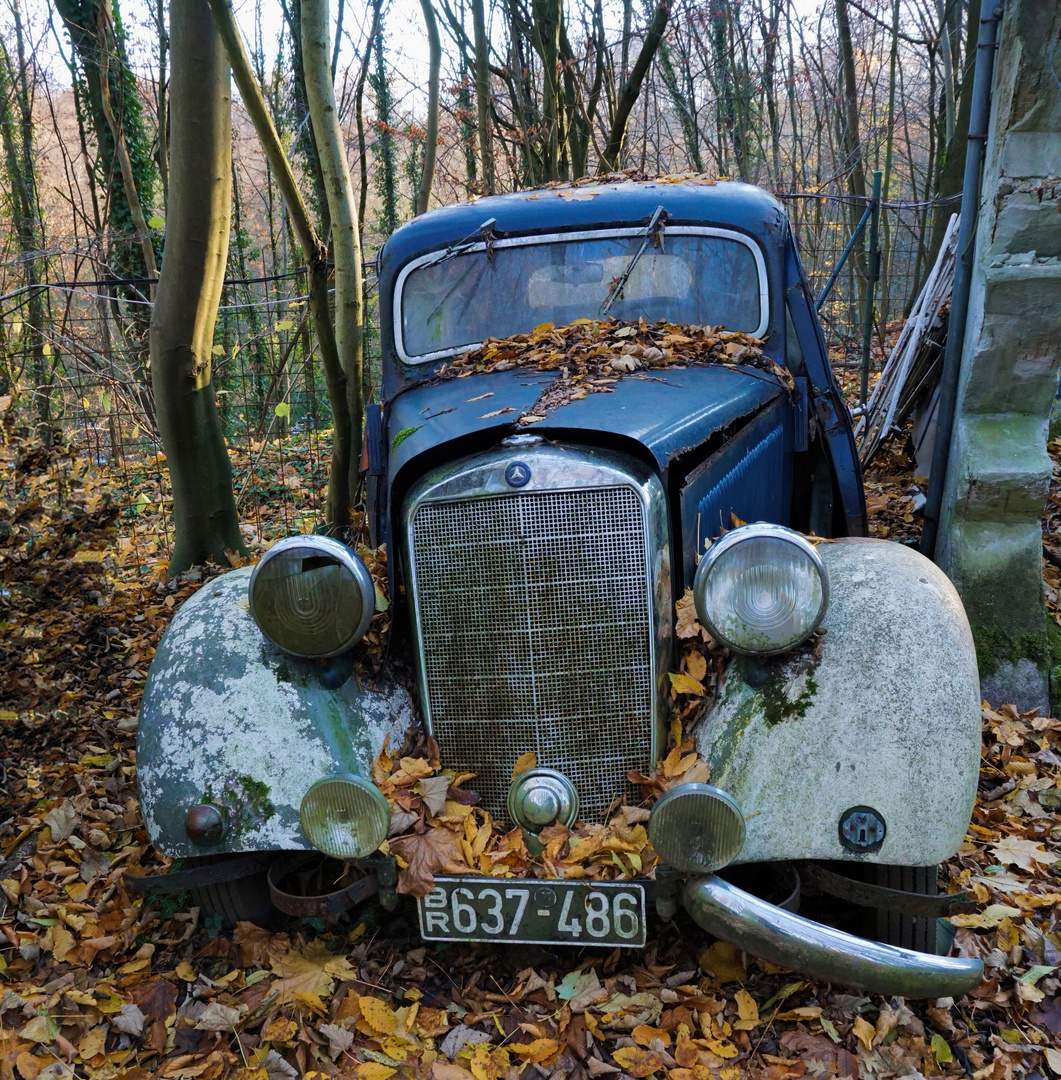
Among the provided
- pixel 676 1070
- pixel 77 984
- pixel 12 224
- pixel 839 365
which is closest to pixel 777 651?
pixel 676 1070

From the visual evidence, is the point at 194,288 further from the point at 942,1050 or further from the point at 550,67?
the point at 550,67

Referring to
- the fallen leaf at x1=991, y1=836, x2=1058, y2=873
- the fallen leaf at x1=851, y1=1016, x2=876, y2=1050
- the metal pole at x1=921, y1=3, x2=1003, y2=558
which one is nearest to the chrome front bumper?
the fallen leaf at x1=851, y1=1016, x2=876, y2=1050

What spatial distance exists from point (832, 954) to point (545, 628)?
997 mm

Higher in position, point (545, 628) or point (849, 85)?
point (849, 85)

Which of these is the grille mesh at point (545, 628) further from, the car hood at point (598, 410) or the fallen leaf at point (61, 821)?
the fallen leaf at point (61, 821)

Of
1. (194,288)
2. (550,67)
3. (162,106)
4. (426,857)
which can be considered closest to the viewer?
(426,857)

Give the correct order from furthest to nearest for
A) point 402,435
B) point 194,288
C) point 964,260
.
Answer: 1. point 194,288
2. point 964,260
3. point 402,435

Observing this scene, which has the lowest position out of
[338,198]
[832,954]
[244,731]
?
[832,954]

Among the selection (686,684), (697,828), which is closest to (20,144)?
(686,684)

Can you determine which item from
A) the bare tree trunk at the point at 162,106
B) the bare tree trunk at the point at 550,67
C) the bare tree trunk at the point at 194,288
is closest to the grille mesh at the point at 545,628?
the bare tree trunk at the point at 194,288

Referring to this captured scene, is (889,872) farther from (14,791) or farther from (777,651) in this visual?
(14,791)

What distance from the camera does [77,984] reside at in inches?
104

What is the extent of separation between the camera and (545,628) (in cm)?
246

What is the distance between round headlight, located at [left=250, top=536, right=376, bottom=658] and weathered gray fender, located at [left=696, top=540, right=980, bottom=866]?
986mm
